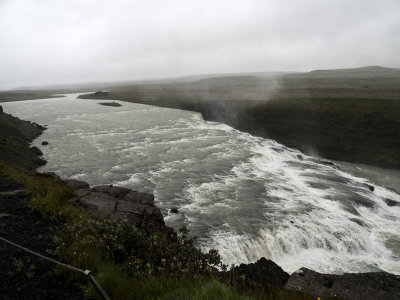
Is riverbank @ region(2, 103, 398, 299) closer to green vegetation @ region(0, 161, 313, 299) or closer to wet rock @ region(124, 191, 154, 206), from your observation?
green vegetation @ region(0, 161, 313, 299)

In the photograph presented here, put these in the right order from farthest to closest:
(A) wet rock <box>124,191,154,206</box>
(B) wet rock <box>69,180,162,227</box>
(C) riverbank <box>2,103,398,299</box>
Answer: (A) wet rock <box>124,191,154,206</box> < (B) wet rock <box>69,180,162,227</box> < (C) riverbank <box>2,103,398,299</box>

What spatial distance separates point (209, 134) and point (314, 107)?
92.6 feet

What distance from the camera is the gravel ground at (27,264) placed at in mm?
4954

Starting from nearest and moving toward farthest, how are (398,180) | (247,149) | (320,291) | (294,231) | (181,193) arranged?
1. (320,291)
2. (294,231)
3. (181,193)
4. (398,180)
5. (247,149)

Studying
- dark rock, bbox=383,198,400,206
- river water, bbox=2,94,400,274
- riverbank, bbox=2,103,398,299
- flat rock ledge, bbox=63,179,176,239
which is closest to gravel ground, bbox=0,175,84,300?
riverbank, bbox=2,103,398,299

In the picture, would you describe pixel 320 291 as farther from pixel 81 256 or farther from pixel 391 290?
pixel 81 256

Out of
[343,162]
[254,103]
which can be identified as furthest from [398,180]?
[254,103]

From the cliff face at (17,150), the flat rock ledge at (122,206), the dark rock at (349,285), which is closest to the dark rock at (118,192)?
the flat rock ledge at (122,206)

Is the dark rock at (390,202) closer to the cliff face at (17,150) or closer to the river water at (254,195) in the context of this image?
the river water at (254,195)

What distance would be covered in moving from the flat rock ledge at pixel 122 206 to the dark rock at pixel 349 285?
18.7 ft

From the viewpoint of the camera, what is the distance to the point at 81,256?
5836 mm

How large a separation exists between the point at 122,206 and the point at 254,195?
11559mm

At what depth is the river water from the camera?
15641 millimetres

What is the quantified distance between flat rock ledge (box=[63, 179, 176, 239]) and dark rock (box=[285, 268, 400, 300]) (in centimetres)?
569
